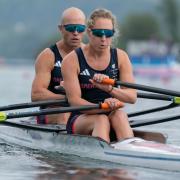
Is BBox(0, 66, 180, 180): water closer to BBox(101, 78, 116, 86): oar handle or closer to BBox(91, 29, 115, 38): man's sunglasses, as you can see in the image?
BBox(101, 78, 116, 86): oar handle

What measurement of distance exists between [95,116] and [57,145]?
83cm

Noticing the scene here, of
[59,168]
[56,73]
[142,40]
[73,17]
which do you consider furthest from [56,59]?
[142,40]

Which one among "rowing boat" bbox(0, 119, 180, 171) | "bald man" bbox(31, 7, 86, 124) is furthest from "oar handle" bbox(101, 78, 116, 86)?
"bald man" bbox(31, 7, 86, 124)

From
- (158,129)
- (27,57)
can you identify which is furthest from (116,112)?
(27,57)

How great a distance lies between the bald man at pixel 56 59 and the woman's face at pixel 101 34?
1.56 m

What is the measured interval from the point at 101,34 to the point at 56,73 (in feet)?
6.71

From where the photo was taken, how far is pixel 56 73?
12562mm

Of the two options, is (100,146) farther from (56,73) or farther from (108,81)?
(56,73)

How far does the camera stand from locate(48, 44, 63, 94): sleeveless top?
41.0 feet

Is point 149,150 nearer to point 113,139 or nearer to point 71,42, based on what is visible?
point 113,139

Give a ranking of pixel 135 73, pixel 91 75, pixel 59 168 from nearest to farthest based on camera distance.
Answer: pixel 59 168 < pixel 91 75 < pixel 135 73

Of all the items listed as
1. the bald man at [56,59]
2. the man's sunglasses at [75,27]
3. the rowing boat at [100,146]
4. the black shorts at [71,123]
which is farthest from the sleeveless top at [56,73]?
the black shorts at [71,123]

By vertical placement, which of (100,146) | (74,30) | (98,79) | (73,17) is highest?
(73,17)

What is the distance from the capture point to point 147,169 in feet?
32.6
